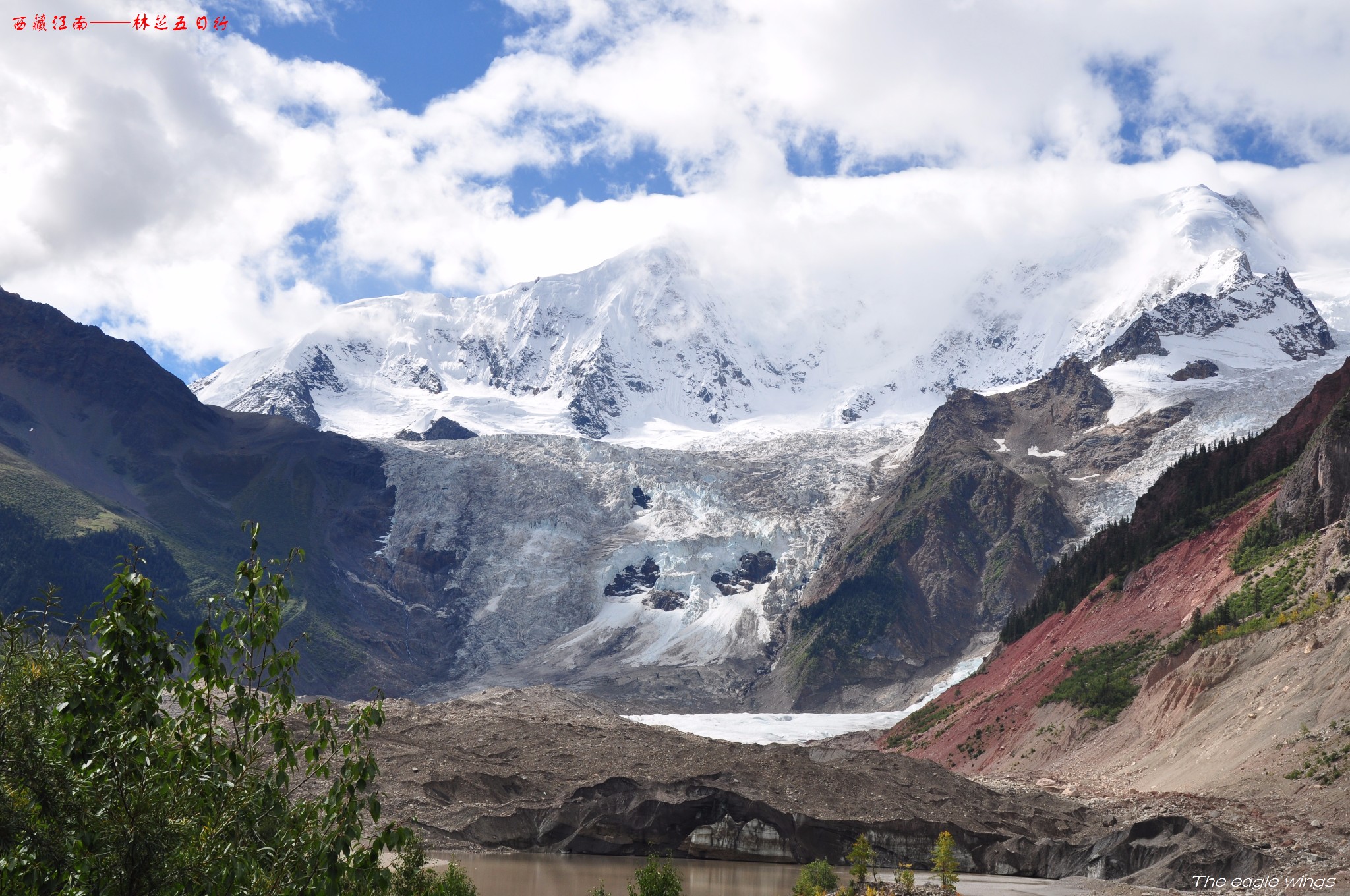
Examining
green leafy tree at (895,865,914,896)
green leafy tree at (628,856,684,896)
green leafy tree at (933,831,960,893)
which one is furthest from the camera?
green leafy tree at (933,831,960,893)

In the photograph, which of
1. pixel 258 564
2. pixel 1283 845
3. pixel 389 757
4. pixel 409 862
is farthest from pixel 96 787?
pixel 389 757

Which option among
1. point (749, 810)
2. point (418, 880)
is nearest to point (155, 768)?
point (418, 880)

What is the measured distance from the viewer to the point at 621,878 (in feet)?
189

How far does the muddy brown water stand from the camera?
53.1 metres

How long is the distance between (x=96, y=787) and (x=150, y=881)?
46.8 inches

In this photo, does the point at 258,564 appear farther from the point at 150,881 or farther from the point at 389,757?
the point at 389,757

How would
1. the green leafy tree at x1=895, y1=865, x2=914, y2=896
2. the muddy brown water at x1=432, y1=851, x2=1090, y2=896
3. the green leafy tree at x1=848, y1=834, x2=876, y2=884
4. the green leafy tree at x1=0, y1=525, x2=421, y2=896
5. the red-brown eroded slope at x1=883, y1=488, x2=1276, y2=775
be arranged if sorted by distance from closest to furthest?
the green leafy tree at x1=0, y1=525, x2=421, y2=896 < the green leafy tree at x1=895, y1=865, x2=914, y2=896 < the green leafy tree at x1=848, y1=834, x2=876, y2=884 < the muddy brown water at x1=432, y1=851, x2=1090, y2=896 < the red-brown eroded slope at x1=883, y1=488, x2=1276, y2=775

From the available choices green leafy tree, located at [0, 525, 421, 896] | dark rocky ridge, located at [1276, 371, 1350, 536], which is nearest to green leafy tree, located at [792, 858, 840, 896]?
green leafy tree, located at [0, 525, 421, 896]

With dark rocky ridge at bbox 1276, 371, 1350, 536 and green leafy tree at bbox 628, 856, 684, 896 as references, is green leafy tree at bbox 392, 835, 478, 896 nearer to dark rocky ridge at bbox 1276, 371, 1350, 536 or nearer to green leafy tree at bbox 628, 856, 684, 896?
green leafy tree at bbox 628, 856, 684, 896

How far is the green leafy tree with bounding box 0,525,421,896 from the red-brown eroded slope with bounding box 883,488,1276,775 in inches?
3072

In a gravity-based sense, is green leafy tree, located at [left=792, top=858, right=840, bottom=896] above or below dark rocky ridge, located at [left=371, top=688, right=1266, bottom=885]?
below

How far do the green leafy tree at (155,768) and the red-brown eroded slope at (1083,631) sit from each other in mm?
78026

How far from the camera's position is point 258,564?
14523mm

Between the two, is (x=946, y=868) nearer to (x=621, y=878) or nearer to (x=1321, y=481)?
(x=621, y=878)
